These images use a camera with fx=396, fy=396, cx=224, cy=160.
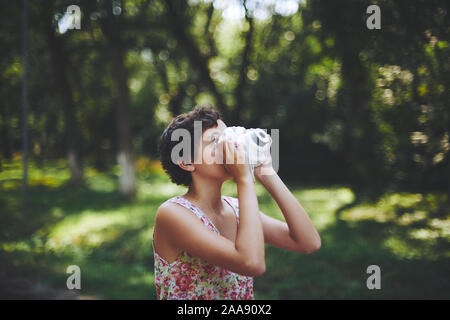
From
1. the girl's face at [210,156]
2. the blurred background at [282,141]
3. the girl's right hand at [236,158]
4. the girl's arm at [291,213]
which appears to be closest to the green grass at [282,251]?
the blurred background at [282,141]

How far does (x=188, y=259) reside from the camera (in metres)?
1.74

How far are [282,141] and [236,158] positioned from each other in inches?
530

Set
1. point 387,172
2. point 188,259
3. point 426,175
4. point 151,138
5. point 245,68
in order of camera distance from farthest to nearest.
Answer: point 151,138 < point 245,68 < point 387,172 < point 426,175 < point 188,259

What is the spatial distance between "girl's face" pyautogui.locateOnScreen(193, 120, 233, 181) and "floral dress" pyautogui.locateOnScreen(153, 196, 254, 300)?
17 cm

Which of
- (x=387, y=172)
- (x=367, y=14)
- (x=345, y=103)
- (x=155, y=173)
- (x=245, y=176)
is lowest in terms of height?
(x=155, y=173)

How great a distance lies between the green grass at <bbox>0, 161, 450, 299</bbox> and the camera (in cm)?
462

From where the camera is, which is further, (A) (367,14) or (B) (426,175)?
(B) (426,175)

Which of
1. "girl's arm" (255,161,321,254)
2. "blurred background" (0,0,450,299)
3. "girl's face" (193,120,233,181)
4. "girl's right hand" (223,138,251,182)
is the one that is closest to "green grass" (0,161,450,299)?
"blurred background" (0,0,450,299)

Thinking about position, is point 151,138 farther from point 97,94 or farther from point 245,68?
point 245,68

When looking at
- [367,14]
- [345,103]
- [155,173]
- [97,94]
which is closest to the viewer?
[367,14]

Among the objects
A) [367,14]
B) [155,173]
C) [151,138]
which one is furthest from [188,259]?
[151,138]

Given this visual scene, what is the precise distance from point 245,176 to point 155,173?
742 inches

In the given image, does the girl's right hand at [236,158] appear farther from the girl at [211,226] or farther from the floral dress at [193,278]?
the floral dress at [193,278]

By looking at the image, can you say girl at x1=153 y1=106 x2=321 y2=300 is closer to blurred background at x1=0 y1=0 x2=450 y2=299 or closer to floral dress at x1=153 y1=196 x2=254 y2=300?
floral dress at x1=153 y1=196 x2=254 y2=300
